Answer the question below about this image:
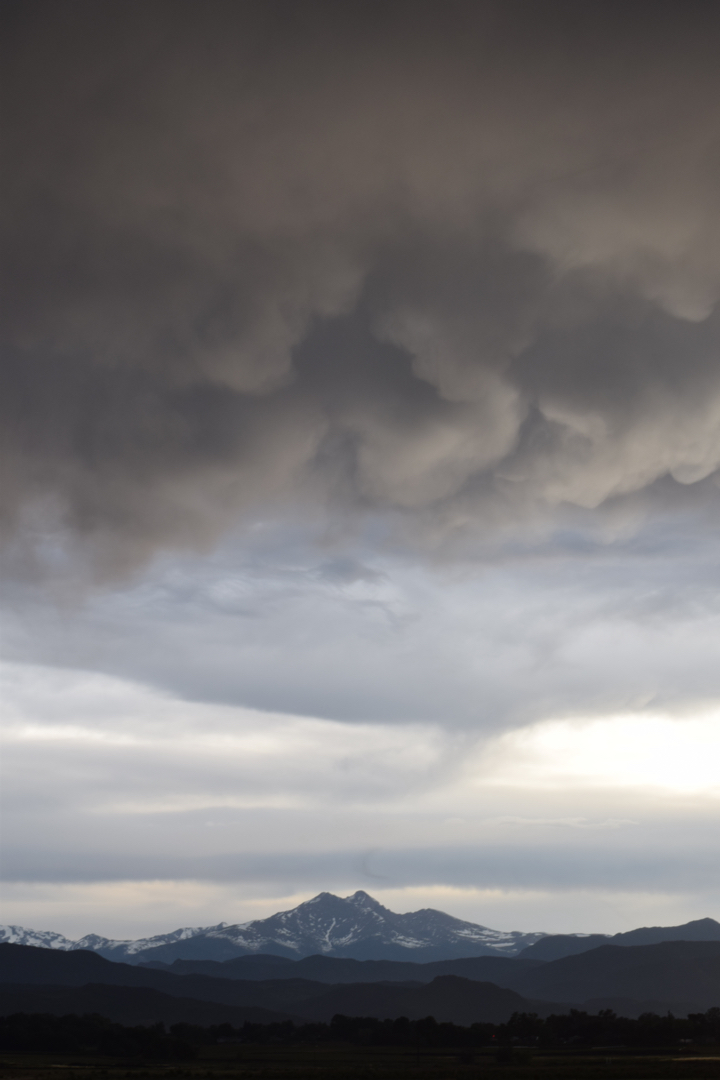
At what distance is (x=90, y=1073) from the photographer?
165 metres

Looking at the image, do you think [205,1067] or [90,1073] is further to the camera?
[205,1067]

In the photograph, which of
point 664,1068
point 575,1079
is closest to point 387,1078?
point 575,1079

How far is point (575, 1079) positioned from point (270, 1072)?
58.1 m

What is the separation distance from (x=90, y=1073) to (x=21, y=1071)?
478 inches

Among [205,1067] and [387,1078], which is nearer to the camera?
[387,1078]

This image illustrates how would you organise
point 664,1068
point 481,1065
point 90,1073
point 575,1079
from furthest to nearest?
point 481,1065, point 90,1073, point 664,1068, point 575,1079

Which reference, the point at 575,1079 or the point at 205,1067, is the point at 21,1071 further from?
the point at 575,1079

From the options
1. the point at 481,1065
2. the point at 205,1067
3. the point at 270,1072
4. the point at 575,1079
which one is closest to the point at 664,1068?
the point at 575,1079

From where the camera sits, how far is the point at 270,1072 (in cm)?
16812

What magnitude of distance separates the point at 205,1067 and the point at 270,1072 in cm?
3274

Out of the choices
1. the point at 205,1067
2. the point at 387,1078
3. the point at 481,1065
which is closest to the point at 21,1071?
the point at 205,1067

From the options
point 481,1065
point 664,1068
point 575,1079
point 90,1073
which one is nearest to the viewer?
point 575,1079

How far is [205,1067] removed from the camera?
19362 cm

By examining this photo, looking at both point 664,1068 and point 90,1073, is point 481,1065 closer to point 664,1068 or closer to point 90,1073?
point 664,1068
